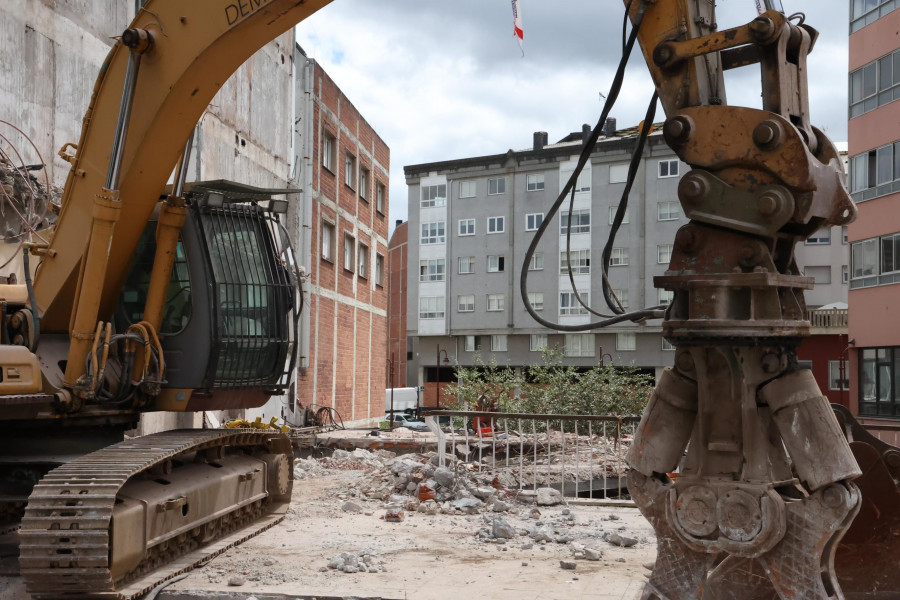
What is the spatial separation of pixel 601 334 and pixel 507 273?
6130mm

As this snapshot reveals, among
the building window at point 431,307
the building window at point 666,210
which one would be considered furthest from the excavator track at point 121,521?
the building window at point 431,307

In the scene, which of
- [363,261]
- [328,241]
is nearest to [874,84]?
[363,261]

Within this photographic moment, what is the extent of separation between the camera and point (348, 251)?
26656 mm

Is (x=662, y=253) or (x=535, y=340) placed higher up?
(x=662, y=253)

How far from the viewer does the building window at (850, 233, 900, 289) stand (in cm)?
2756

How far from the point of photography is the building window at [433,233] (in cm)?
5050

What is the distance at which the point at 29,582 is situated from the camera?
5488 millimetres

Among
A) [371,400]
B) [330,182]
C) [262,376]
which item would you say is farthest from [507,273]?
[262,376]

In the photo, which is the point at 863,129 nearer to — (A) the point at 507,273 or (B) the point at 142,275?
(A) the point at 507,273

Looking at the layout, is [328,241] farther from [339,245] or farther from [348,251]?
[348,251]

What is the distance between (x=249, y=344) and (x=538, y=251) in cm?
4011

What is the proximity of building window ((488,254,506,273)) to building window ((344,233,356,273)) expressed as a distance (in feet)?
72.5

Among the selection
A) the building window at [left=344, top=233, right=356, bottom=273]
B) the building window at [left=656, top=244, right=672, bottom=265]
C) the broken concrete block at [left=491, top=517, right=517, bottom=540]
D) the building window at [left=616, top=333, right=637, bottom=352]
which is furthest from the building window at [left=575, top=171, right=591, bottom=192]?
the broken concrete block at [left=491, top=517, right=517, bottom=540]

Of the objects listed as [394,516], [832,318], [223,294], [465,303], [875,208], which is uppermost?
[875,208]
